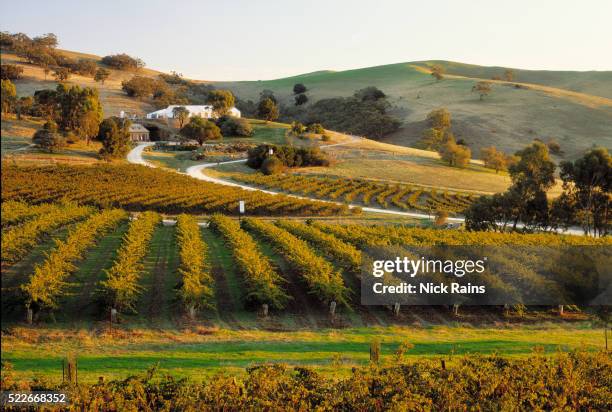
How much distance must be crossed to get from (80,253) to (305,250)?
1038 cm

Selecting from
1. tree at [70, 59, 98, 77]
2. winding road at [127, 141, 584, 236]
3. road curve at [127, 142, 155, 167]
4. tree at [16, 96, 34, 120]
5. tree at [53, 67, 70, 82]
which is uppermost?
tree at [70, 59, 98, 77]

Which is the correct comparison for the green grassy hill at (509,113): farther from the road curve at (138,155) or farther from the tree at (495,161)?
the road curve at (138,155)

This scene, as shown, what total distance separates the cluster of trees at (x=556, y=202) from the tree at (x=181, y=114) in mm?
71817

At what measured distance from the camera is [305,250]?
82.9 feet

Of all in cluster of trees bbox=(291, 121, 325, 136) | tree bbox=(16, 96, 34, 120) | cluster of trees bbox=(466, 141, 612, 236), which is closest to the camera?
cluster of trees bbox=(466, 141, 612, 236)

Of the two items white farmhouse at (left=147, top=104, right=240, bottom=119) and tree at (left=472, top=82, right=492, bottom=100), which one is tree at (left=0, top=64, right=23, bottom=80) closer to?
white farmhouse at (left=147, top=104, right=240, bottom=119)

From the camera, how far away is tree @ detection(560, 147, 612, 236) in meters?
42.9

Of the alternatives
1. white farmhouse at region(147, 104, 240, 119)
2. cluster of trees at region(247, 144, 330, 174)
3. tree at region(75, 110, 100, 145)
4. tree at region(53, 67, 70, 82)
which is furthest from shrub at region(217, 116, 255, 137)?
tree at region(53, 67, 70, 82)

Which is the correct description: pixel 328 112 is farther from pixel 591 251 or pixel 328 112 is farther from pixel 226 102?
pixel 591 251

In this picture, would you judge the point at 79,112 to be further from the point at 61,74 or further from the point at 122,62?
the point at 122,62

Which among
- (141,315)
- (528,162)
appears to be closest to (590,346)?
(141,315)

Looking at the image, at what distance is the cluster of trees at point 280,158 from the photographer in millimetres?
71875

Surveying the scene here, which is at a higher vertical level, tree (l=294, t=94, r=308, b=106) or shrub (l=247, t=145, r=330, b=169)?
tree (l=294, t=94, r=308, b=106)

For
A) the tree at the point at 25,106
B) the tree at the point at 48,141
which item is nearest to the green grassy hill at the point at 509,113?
the tree at the point at 25,106
